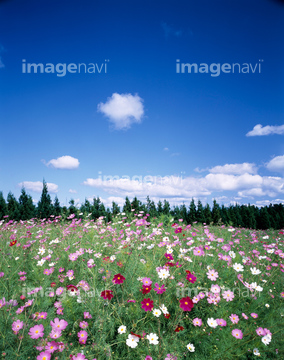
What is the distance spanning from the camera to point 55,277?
3373 mm

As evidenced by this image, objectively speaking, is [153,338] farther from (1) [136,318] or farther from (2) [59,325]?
(2) [59,325]

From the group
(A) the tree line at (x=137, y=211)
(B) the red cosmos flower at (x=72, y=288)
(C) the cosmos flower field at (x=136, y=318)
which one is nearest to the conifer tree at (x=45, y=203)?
(A) the tree line at (x=137, y=211)

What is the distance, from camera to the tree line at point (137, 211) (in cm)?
1669

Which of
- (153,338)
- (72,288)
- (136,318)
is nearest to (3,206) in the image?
(72,288)

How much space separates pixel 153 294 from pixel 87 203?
54.3 ft

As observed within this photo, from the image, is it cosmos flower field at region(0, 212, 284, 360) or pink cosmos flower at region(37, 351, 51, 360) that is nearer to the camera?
pink cosmos flower at region(37, 351, 51, 360)

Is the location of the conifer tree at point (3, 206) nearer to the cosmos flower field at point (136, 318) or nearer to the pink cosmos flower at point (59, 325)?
the cosmos flower field at point (136, 318)

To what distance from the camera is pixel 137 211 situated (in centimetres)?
1534

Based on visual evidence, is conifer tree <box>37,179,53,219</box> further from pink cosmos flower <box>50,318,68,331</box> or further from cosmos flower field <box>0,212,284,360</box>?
pink cosmos flower <box>50,318,68,331</box>

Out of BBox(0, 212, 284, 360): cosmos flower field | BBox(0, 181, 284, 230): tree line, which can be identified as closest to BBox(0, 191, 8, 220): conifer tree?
BBox(0, 181, 284, 230): tree line

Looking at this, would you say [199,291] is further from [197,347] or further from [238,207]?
[238,207]

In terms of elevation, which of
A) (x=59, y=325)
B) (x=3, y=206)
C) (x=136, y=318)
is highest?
(x=3, y=206)

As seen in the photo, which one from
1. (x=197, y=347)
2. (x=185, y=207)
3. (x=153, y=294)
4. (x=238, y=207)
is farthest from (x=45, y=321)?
(x=238, y=207)

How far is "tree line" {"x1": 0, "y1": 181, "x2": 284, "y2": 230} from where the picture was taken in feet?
54.7
